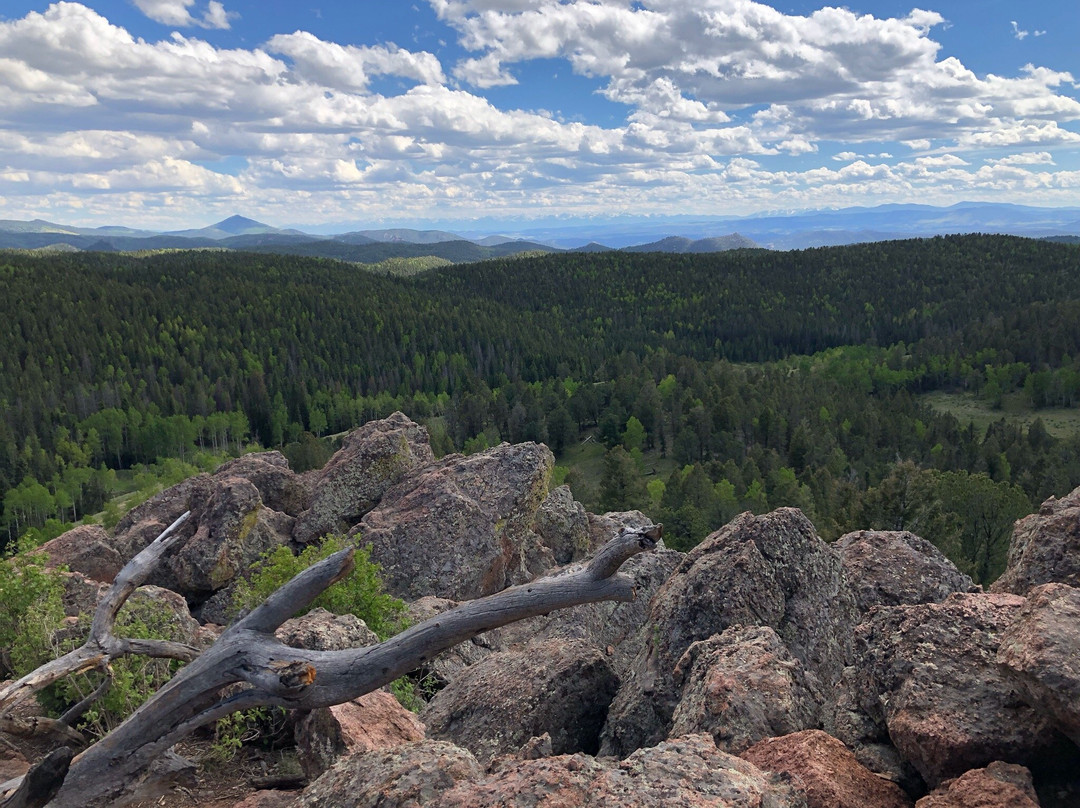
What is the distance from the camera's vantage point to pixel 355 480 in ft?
126

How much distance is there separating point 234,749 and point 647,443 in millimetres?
140751

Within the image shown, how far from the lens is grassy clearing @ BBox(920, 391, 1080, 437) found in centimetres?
14788

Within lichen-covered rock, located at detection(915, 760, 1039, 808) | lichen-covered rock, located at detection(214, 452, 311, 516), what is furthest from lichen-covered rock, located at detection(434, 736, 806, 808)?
lichen-covered rock, located at detection(214, 452, 311, 516)

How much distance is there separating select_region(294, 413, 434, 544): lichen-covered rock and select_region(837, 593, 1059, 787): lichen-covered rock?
98.9 feet

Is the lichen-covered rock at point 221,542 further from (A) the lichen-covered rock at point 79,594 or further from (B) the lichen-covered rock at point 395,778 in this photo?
(B) the lichen-covered rock at point 395,778

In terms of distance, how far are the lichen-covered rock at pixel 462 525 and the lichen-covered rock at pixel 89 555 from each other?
455 inches

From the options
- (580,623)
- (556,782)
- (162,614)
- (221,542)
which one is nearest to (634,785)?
(556,782)

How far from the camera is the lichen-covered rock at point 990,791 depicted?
26.2ft

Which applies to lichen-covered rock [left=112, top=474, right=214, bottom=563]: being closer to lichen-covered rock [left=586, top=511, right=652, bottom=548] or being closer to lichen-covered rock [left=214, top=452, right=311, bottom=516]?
lichen-covered rock [left=214, top=452, right=311, bottom=516]

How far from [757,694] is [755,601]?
4.63 meters

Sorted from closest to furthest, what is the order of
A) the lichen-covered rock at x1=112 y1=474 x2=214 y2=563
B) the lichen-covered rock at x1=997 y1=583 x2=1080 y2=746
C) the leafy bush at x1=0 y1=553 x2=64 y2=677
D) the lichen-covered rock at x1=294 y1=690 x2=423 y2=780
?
1. the lichen-covered rock at x1=997 y1=583 x2=1080 y2=746
2. the lichen-covered rock at x1=294 y1=690 x2=423 y2=780
3. the leafy bush at x1=0 y1=553 x2=64 y2=677
4. the lichen-covered rock at x1=112 y1=474 x2=214 y2=563

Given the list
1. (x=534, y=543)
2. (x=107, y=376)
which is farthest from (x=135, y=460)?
(x=534, y=543)

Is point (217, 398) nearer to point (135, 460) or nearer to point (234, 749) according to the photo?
point (135, 460)

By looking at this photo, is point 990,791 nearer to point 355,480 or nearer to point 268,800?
point 268,800
